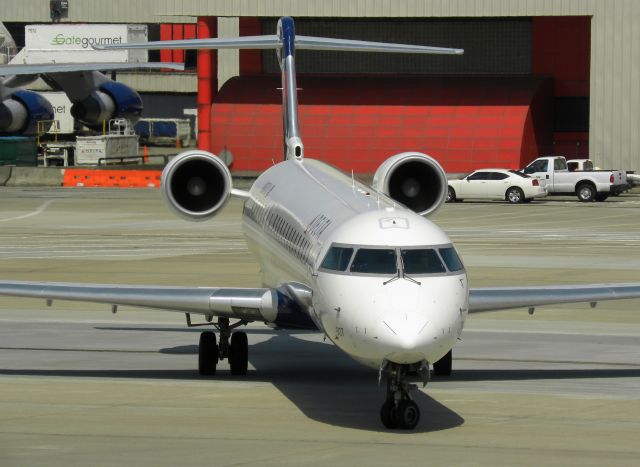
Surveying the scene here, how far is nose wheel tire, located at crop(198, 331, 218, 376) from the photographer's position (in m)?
21.2

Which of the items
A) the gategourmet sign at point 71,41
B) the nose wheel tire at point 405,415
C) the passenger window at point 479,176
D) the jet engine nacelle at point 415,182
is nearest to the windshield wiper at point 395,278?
the nose wheel tire at point 405,415

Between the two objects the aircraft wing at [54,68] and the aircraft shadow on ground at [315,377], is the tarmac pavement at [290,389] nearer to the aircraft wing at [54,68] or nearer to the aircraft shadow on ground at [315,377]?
the aircraft shadow on ground at [315,377]

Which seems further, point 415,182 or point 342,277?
point 415,182

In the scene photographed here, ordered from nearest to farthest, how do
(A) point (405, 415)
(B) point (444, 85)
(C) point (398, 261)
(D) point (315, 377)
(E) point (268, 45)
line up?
1. (A) point (405, 415)
2. (C) point (398, 261)
3. (D) point (315, 377)
4. (E) point (268, 45)
5. (B) point (444, 85)

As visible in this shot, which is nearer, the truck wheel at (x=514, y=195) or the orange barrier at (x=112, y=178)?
the truck wheel at (x=514, y=195)

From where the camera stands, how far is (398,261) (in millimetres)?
17266

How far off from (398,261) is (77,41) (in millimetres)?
71912

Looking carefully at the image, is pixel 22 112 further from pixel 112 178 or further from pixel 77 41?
pixel 77 41

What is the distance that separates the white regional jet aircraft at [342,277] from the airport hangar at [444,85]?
42354 mm

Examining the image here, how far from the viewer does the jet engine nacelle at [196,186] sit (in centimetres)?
2469

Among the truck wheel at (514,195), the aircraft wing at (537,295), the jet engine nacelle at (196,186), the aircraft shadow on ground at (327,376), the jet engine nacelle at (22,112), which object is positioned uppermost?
the jet engine nacelle at (22,112)

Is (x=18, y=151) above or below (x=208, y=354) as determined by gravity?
above

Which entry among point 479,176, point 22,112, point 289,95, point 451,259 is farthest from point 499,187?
point 451,259

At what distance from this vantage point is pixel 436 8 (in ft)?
228
